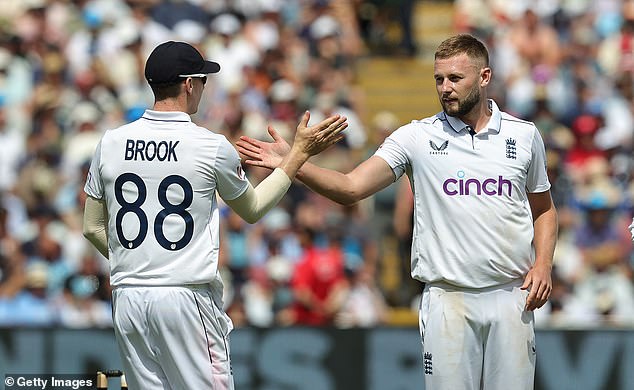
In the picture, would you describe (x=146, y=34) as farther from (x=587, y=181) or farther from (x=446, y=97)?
(x=446, y=97)

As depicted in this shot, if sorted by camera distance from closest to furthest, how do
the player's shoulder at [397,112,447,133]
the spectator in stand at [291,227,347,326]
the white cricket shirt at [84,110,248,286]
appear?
the white cricket shirt at [84,110,248,286] → the player's shoulder at [397,112,447,133] → the spectator in stand at [291,227,347,326]

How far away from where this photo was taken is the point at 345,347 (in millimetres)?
9680

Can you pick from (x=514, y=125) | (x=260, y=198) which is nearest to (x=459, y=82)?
(x=514, y=125)

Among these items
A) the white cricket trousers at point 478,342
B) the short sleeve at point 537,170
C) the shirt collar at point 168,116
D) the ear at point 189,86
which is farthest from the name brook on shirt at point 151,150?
the short sleeve at point 537,170

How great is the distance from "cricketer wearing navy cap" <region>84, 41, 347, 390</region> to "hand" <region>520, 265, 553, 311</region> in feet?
4.84

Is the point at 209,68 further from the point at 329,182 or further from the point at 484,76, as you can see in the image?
the point at 484,76

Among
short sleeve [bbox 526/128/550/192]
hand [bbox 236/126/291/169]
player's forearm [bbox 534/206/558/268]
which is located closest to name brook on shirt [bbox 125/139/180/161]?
hand [bbox 236/126/291/169]

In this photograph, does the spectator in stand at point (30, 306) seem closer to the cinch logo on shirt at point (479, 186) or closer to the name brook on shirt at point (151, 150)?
the name brook on shirt at point (151, 150)

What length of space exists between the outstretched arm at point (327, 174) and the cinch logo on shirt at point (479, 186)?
1.22ft

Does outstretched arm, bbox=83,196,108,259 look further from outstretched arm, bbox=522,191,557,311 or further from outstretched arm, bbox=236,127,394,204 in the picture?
outstretched arm, bbox=522,191,557,311

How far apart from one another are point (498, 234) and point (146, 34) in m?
9.72

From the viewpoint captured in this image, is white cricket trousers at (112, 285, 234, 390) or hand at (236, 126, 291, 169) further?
hand at (236, 126, 291, 169)

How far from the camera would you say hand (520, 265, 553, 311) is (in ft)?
21.8

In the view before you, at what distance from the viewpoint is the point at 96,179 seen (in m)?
6.31
